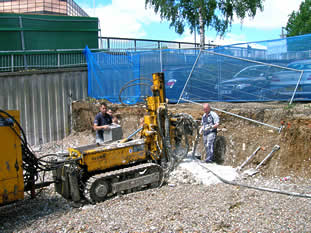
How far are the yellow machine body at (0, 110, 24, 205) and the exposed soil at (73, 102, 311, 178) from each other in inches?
199

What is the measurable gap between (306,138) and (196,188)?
108 inches

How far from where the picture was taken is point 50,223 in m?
5.43

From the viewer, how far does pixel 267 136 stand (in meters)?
8.00

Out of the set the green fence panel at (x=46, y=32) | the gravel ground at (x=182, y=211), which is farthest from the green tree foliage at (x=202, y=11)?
the gravel ground at (x=182, y=211)

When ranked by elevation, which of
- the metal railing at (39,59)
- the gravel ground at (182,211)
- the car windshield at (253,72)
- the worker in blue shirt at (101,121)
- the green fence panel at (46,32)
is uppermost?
the green fence panel at (46,32)

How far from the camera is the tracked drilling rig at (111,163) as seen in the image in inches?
218

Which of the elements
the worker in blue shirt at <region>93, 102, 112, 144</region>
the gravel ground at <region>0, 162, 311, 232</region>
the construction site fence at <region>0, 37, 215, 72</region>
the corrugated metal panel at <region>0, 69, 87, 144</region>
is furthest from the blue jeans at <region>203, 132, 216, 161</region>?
the corrugated metal panel at <region>0, 69, 87, 144</region>

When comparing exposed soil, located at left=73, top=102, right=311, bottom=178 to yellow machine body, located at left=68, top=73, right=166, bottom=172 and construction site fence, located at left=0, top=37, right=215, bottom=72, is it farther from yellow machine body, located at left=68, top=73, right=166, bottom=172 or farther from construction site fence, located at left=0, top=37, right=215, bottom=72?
construction site fence, located at left=0, top=37, right=215, bottom=72

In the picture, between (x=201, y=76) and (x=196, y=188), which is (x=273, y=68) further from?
(x=196, y=188)

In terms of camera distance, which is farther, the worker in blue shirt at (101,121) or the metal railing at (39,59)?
the metal railing at (39,59)

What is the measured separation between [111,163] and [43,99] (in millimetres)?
7286

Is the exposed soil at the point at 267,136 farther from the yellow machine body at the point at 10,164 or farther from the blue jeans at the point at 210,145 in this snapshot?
the yellow machine body at the point at 10,164

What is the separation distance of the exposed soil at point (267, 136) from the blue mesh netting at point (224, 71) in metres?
0.52

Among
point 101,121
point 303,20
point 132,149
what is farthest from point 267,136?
point 303,20
